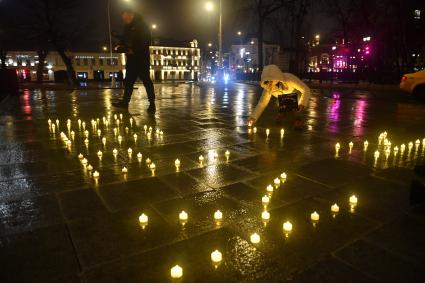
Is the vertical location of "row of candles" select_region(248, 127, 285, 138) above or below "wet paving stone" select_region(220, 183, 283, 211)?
above

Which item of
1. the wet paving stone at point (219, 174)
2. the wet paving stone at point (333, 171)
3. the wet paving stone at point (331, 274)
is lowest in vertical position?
the wet paving stone at point (331, 274)

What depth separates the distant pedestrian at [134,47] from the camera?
8906 mm

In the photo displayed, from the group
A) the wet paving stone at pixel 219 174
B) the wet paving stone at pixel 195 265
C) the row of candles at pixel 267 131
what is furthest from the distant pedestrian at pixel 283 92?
the wet paving stone at pixel 195 265

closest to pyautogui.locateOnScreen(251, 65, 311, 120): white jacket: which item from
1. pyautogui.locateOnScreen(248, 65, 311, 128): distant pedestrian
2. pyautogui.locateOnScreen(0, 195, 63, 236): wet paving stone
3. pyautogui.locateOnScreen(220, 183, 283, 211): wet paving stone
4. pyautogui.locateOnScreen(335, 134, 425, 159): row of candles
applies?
pyautogui.locateOnScreen(248, 65, 311, 128): distant pedestrian

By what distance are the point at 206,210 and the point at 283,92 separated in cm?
A: 541

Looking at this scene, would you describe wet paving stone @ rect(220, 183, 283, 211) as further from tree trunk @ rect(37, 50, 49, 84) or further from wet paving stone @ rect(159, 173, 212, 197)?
tree trunk @ rect(37, 50, 49, 84)

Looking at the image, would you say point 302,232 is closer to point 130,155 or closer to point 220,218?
point 220,218

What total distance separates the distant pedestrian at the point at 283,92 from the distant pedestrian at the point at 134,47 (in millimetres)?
3657

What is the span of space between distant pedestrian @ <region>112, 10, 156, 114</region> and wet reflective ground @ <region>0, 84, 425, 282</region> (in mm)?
3490

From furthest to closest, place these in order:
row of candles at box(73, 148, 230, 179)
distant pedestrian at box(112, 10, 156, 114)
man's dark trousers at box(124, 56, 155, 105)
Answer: man's dark trousers at box(124, 56, 155, 105) → distant pedestrian at box(112, 10, 156, 114) → row of candles at box(73, 148, 230, 179)

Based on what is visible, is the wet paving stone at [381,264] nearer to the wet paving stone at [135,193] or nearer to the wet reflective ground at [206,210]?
the wet reflective ground at [206,210]

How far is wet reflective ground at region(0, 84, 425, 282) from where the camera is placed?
7.72ft

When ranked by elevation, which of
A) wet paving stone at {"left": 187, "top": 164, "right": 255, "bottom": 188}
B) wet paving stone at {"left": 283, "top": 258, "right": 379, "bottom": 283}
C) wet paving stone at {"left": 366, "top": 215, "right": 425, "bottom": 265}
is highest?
wet paving stone at {"left": 187, "top": 164, "right": 255, "bottom": 188}

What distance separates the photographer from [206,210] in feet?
10.8
